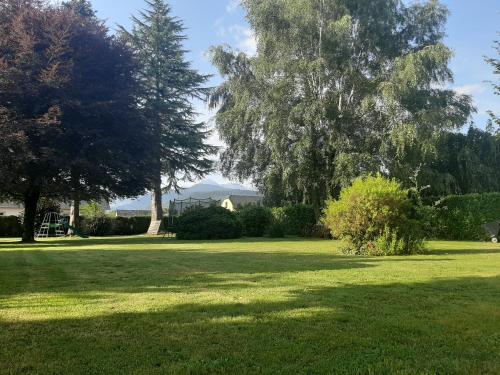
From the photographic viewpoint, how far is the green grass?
324 cm

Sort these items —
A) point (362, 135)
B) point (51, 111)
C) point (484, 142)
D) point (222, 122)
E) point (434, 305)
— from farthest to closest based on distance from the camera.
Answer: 1. point (484, 142)
2. point (222, 122)
3. point (362, 135)
4. point (51, 111)
5. point (434, 305)

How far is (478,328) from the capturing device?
4211mm

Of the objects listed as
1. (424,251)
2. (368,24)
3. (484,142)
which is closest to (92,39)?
(368,24)

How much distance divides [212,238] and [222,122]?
8500mm

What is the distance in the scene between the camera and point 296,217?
2845 cm

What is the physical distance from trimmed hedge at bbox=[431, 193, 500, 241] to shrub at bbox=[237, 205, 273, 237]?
920 centimetres

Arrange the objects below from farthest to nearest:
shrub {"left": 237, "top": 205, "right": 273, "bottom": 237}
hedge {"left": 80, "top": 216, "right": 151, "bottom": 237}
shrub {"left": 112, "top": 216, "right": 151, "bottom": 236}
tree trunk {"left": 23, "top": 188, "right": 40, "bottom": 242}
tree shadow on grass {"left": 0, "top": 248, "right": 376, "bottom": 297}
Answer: shrub {"left": 112, "top": 216, "right": 151, "bottom": 236} < hedge {"left": 80, "top": 216, "right": 151, "bottom": 237} < shrub {"left": 237, "top": 205, "right": 273, "bottom": 237} < tree trunk {"left": 23, "top": 188, "right": 40, "bottom": 242} < tree shadow on grass {"left": 0, "top": 248, "right": 376, "bottom": 297}

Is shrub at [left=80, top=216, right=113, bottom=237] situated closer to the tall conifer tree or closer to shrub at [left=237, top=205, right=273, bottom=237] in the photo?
the tall conifer tree

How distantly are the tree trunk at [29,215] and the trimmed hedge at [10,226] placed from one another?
35.2 feet

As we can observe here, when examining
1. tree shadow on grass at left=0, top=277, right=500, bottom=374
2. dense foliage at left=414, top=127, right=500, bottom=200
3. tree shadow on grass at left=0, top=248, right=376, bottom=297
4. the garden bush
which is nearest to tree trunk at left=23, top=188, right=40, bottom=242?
the garden bush

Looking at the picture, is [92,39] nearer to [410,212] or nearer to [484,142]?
[410,212]

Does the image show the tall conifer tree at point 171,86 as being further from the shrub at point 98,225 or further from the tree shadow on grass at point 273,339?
the tree shadow on grass at point 273,339

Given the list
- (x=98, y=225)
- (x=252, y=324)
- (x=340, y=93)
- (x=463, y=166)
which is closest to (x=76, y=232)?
(x=98, y=225)

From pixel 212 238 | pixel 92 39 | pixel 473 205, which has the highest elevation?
pixel 92 39
